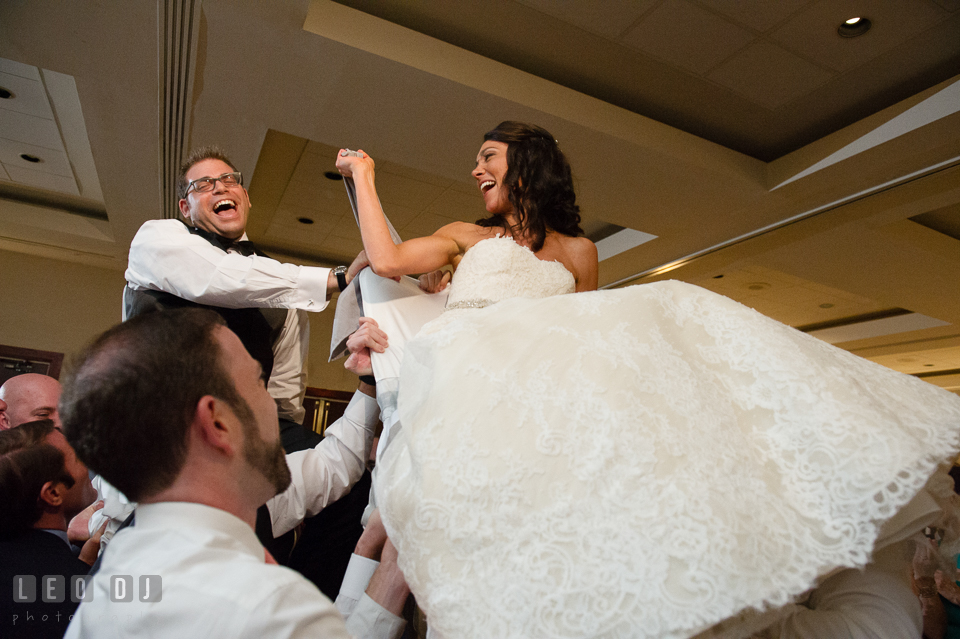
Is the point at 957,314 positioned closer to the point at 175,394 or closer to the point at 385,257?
the point at 385,257

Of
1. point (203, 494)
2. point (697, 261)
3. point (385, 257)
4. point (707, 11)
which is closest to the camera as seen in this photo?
point (203, 494)

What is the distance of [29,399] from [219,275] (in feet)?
6.14

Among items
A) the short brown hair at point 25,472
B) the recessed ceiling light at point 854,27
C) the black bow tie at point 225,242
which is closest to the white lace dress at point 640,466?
the short brown hair at point 25,472

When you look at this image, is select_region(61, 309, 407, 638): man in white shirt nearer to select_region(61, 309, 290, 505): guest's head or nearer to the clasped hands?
select_region(61, 309, 290, 505): guest's head

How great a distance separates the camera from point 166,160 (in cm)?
507

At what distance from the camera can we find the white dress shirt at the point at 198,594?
70 cm

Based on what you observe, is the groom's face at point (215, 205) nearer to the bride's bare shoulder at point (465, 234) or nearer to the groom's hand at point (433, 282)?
the groom's hand at point (433, 282)

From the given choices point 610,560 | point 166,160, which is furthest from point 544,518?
point 166,160

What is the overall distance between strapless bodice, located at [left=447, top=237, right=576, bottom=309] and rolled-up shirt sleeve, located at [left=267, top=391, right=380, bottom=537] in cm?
52

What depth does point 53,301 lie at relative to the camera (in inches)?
327

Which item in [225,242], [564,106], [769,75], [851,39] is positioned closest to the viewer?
[225,242]

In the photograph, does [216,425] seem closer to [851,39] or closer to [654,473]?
[654,473]

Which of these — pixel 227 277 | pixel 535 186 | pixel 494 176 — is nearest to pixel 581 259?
pixel 535 186

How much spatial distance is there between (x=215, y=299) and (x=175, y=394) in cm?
134
